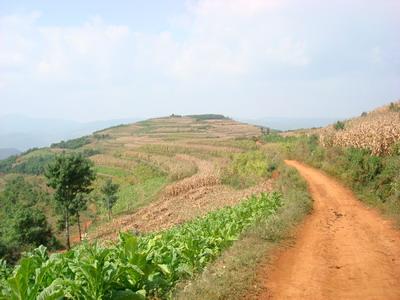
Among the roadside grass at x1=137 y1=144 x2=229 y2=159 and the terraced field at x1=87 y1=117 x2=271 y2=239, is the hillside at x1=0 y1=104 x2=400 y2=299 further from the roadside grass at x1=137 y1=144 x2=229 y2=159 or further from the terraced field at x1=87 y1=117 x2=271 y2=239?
the roadside grass at x1=137 y1=144 x2=229 y2=159

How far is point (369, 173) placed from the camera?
20.2 metres

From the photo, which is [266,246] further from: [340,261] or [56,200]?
[56,200]

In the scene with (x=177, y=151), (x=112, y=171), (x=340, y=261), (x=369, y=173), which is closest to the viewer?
(x=340, y=261)

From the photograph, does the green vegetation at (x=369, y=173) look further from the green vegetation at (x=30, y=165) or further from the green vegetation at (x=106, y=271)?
the green vegetation at (x=30, y=165)

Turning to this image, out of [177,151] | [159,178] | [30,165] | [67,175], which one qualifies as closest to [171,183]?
[159,178]

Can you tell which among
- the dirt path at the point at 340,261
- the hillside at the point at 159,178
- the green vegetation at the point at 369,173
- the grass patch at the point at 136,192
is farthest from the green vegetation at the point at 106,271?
the grass patch at the point at 136,192

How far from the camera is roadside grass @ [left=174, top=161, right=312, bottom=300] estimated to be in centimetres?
822

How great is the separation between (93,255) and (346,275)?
5745 mm

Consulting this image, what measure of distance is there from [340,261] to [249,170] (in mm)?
25733

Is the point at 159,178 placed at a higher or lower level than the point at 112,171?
higher

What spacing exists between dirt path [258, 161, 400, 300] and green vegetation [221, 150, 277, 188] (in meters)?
16.4

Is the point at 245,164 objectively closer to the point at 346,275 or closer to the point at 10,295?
the point at 346,275

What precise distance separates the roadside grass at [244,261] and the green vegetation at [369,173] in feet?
10.4

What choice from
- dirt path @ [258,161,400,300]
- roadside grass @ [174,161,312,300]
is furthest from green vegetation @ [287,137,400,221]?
roadside grass @ [174,161,312,300]
